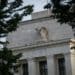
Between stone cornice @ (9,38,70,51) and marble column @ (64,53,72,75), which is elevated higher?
stone cornice @ (9,38,70,51)

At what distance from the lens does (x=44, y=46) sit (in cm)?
4172

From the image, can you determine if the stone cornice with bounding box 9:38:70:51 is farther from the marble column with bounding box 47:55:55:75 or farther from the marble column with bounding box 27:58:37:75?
the marble column with bounding box 27:58:37:75

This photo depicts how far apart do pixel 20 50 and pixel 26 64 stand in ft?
7.19

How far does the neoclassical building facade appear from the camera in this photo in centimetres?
4012

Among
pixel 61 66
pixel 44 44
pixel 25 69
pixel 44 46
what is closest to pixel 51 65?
pixel 61 66

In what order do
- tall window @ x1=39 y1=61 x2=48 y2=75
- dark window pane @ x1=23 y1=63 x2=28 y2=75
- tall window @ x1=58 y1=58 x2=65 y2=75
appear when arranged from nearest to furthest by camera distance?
tall window @ x1=58 y1=58 x2=65 y2=75 < tall window @ x1=39 y1=61 x2=48 y2=75 < dark window pane @ x1=23 y1=63 x2=28 y2=75

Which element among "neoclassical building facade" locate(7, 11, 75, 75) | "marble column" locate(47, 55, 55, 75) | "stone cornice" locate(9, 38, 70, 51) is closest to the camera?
"stone cornice" locate(9, 38, 70, 51)

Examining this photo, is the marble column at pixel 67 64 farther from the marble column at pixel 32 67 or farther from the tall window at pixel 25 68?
the tall window at pixel 25 68

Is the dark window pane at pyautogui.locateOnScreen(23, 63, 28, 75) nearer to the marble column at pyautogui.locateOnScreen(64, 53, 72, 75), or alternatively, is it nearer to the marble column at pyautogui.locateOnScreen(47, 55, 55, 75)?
the marble column at pyautogui.locateOnScreen(47, 55, 55, 75)

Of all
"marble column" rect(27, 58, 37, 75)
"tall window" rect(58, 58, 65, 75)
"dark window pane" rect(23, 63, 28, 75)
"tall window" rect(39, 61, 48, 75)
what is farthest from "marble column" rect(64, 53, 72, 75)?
"dark window pane" rect(23, 63, 28, 75)

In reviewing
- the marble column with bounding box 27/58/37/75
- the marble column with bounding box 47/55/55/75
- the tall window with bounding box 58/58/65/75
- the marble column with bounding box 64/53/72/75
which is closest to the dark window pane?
the marble column with bounding box 27/58/37/75

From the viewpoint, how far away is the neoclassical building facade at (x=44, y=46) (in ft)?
132

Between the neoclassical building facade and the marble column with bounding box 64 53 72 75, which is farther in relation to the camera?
the neoclassical building facade

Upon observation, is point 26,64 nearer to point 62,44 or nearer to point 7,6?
point 62,44
